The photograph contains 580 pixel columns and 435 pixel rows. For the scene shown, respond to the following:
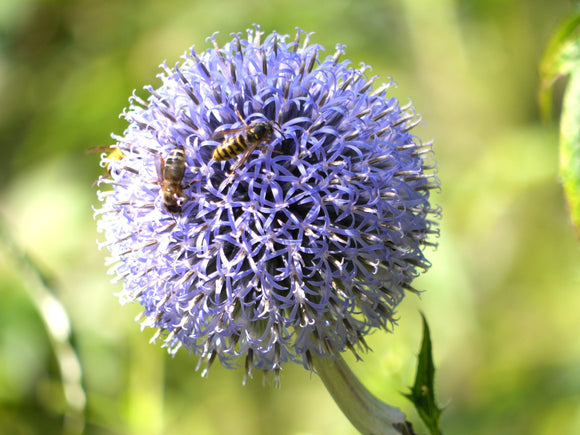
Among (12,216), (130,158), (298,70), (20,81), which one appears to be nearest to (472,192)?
(298,70)

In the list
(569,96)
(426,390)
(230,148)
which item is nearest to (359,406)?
(426,390)

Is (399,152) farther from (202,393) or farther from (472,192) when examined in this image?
(202,393)

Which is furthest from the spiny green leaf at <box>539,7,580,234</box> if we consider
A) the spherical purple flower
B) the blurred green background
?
the blurred green background

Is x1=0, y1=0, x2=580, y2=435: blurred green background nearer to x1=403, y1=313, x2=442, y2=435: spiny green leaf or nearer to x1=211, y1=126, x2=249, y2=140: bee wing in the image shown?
x1=403, y1=313, x2=442, y2=435: spiny green leaf

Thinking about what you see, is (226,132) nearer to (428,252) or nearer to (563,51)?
(563,51)

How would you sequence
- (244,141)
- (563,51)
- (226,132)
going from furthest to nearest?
1. (226,132)
2. (244,141)
3. (563,51)

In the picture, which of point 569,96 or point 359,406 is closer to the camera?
point 569,96
